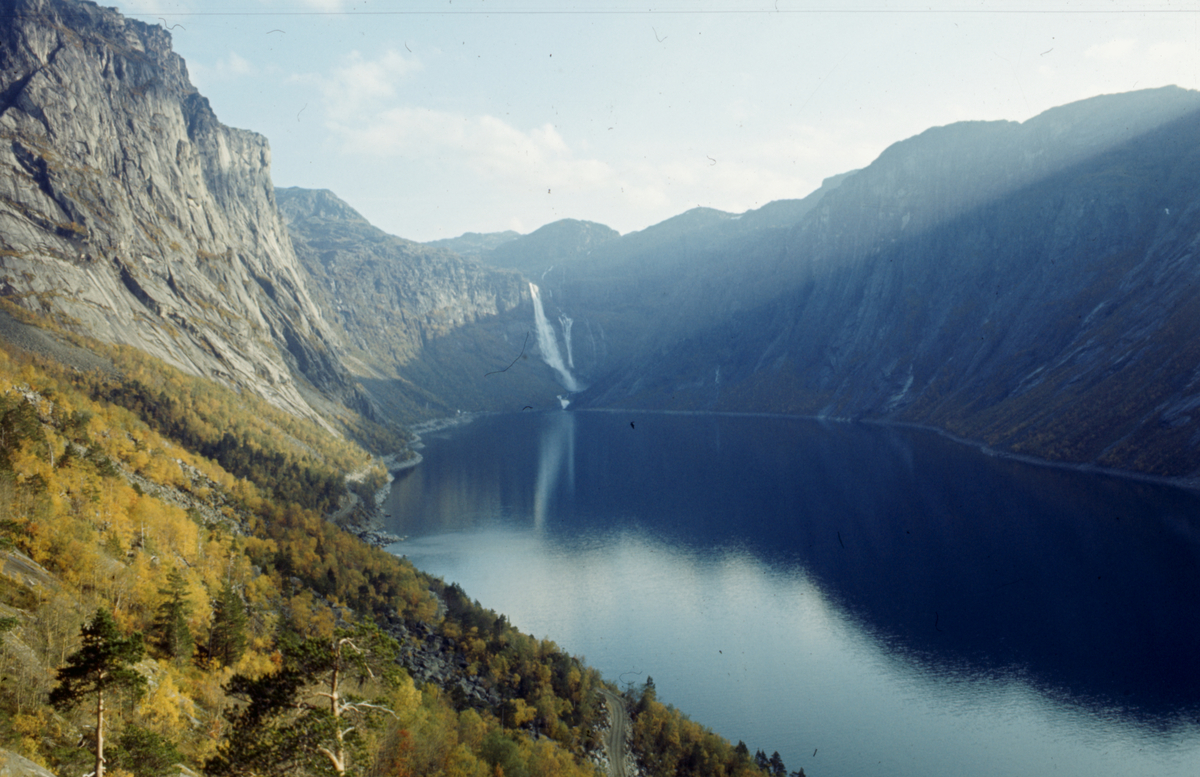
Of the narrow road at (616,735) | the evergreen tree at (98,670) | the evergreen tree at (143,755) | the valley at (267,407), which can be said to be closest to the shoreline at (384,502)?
the valley at (267,407)

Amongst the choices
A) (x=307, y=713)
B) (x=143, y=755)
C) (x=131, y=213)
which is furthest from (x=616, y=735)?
(x=131, y=213)

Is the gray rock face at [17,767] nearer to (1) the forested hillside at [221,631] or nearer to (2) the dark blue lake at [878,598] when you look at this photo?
(1) the forested hillside at [221,631]

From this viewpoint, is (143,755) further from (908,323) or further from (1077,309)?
(908,323)

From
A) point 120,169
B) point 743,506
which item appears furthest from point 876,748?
point 120,169

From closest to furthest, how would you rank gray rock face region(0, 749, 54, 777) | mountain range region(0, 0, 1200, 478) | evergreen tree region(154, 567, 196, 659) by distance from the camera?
gray rock face region(0, 749, 54, 777) < evergreen tree region(154, 567, 196, 659) < mountain range region(0, 0, 1200, 478)

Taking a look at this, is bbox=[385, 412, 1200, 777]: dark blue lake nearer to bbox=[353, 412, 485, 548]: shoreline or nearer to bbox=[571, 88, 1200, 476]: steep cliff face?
bbox=[353, 412, 485, 548]: shoreline

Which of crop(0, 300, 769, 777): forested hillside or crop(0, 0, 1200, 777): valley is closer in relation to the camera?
crop(0, 300, 769, 777): forested hillside

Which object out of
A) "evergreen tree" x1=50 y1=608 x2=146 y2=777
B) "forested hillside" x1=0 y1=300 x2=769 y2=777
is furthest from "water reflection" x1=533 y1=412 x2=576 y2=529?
"evergreen tree" x1=50 y1=608 x2=146 y2=777
